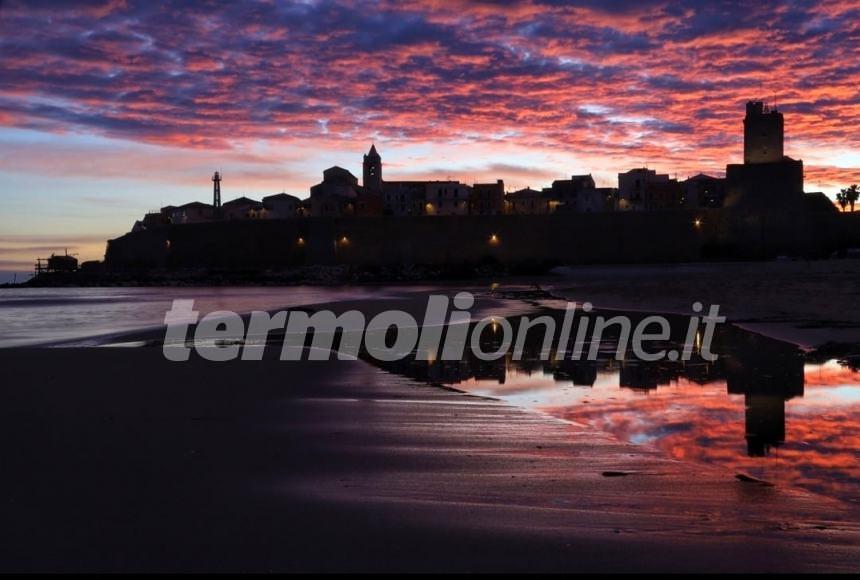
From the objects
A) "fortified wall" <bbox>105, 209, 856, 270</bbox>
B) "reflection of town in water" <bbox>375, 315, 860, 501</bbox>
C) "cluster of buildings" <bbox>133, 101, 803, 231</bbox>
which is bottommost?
"reflection of town in water" <bbox>375, 315, 860, 501</bbox>

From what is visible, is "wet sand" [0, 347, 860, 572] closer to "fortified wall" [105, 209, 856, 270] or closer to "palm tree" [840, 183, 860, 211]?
"fortified wall" [105, 209, 856, 270]

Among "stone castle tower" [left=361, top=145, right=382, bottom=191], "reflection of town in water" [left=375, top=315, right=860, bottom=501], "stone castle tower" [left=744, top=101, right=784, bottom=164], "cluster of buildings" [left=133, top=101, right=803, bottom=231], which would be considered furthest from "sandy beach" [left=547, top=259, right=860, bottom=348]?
"stone castle tower" [left=361, top=145, right=382, bottom=191]

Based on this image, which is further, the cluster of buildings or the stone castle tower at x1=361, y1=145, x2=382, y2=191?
the stone castle tower at x1=361, y1=145, x2=382, y2=191

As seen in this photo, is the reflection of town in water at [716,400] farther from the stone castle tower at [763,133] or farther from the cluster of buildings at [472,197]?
the cluster of buildings at [472,197]

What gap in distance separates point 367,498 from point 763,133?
6331 centimetres

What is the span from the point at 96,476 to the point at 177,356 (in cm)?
618

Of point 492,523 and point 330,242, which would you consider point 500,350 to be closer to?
point 492,523

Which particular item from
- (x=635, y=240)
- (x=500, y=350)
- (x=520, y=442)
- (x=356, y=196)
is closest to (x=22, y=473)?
(x=520, y=442)

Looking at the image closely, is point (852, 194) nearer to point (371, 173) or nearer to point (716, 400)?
point (371, 173)

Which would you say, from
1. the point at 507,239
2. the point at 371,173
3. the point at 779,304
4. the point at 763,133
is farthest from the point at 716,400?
the point at 371,173

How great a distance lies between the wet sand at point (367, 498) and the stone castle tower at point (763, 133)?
198 feet

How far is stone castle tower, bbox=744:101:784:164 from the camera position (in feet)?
194

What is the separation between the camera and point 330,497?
3.66 m

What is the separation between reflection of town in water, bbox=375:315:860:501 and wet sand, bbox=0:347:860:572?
492 millimetres
